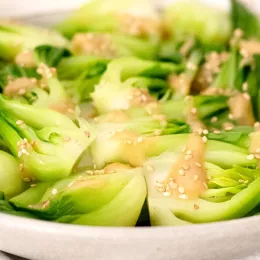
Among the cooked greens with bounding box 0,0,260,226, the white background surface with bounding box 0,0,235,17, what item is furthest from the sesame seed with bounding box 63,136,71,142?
the white background surface with bounding box 0,0,235,17

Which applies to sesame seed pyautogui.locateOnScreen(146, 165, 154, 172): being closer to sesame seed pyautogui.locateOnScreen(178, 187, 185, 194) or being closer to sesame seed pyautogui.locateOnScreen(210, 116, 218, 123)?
→ sesame seed pyautogui.locateOnScreen(178, 187, 185, 194)

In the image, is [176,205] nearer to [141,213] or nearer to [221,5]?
[141,213]

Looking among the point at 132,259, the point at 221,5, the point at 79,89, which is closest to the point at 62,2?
the point at 221,5

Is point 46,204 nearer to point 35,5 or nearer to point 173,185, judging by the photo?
point 173,185

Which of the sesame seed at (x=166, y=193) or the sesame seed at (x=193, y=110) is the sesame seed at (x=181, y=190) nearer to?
the sesame seed at (x=166, y=193)

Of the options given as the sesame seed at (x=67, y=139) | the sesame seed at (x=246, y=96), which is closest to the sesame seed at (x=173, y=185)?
the sesame seed at (x=67, y=139)

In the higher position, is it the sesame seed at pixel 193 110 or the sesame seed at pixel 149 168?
the sesame seed at pixel 149 168

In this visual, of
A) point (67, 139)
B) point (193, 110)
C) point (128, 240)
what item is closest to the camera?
point (128, 240)

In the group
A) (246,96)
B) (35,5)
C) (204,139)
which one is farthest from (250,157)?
(35,5)
